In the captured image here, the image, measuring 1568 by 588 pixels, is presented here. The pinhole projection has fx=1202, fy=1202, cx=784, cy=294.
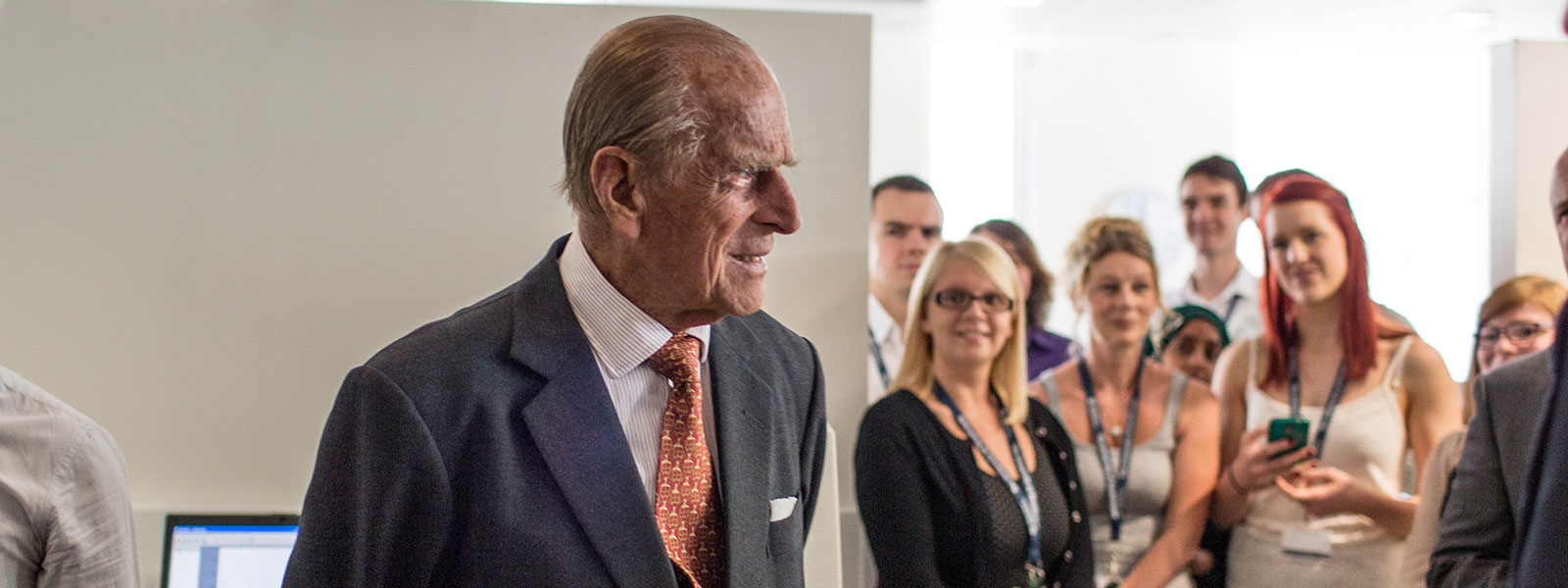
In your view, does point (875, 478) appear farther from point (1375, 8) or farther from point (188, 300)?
point (1375, 8)

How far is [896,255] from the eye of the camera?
15.0ft

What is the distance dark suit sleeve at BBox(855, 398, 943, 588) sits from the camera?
2863 mm

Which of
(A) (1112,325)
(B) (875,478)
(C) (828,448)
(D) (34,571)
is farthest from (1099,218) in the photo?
(D) (34,571)

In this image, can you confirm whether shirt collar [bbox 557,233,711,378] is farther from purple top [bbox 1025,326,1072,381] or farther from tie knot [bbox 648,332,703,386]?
purple top [bbox 1025,326,1072,381]

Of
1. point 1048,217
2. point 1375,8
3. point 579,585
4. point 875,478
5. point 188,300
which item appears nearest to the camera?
point 579,585

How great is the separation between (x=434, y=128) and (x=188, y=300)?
62 cm

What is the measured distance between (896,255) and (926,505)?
5.75 ft

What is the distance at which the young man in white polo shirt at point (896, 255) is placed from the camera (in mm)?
4492

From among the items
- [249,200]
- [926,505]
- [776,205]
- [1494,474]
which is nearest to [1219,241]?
[926,505]

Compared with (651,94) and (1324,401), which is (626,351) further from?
(1324,401)

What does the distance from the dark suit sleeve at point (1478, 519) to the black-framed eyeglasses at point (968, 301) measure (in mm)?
1395

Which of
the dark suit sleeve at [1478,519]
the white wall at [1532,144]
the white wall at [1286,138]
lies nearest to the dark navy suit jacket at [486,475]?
the dark suit sleeve at [1478,519]

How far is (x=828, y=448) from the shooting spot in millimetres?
2523

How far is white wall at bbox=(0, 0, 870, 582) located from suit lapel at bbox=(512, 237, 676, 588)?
51.1 inches
